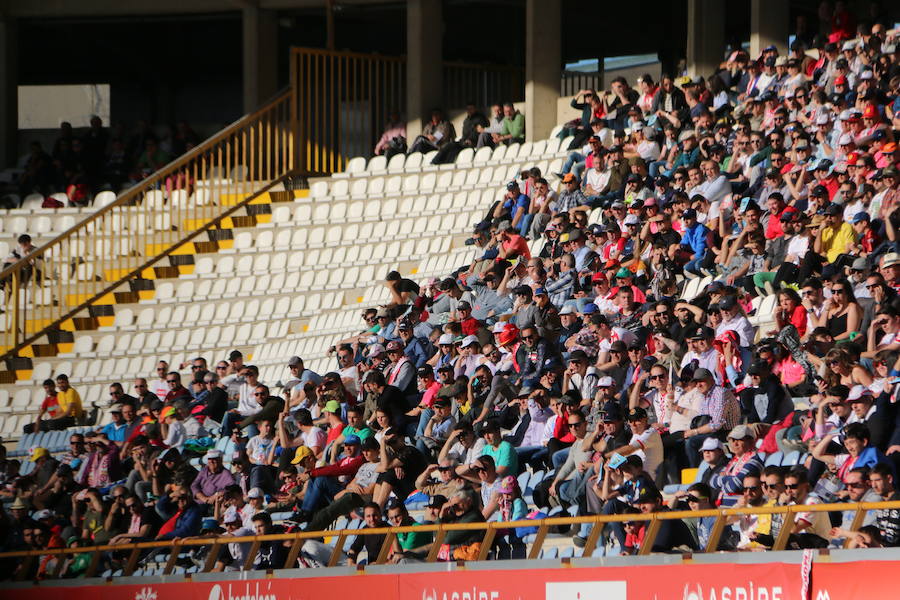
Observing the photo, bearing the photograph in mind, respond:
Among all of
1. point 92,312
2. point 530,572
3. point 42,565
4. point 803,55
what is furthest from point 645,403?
point 92,312

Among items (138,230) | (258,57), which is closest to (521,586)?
(138,230)

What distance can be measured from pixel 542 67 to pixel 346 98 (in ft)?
10.1

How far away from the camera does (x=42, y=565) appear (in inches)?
501

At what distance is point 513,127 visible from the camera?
2062 centimetres

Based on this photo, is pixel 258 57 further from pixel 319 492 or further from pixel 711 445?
pixel 711 445

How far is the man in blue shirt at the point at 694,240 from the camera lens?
529 inches

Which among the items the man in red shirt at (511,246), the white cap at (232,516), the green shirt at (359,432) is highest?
the man in red shirt at (511,246)

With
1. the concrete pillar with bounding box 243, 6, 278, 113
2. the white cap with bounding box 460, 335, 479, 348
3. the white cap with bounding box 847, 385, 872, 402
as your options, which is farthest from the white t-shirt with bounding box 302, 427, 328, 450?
the concrete pillar with bounding box 243, 6, 278, 113

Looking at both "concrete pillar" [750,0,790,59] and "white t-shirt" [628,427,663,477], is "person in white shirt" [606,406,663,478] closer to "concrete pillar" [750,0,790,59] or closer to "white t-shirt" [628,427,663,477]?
"white t-shirt" [628,427,663,477]

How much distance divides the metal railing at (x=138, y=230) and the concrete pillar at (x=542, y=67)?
3.55 meters

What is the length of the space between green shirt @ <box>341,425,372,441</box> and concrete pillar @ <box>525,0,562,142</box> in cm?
858

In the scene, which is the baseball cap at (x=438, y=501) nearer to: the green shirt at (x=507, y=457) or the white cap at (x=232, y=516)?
the green shirt at (x=507, y=457)

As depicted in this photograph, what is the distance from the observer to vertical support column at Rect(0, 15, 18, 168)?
24.8 meters

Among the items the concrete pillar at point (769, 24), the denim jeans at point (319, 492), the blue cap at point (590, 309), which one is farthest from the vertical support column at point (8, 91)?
the blue cap at point (590, 309)
